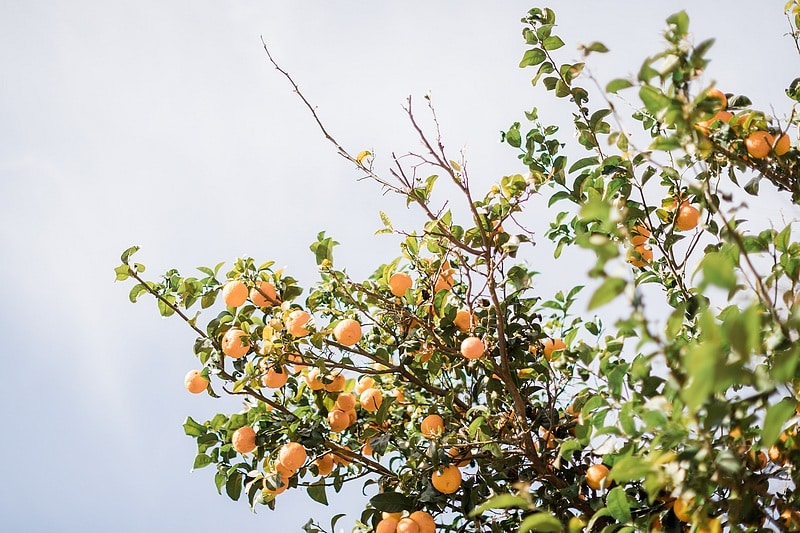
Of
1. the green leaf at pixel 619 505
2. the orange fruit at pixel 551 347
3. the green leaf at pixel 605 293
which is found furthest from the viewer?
the orange fruit at pixel 551 347

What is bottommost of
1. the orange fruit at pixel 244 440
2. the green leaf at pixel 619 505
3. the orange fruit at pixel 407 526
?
the green leaf at pixel 619 505

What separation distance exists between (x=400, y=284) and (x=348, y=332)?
205 millimetres

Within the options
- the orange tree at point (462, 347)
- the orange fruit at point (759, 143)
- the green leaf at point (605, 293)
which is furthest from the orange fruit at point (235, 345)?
the orange fruit at point (759, 143)

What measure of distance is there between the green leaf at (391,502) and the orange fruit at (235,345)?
→ 0.46 meters

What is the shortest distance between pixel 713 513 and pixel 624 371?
1.13 feet

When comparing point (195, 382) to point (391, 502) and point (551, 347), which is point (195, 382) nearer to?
point (391, 502)

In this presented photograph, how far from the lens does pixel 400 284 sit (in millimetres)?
1811

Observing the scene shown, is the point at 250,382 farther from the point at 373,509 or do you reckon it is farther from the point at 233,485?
the point at 373,509

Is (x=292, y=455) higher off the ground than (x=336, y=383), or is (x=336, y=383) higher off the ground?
(x=336, y=383)

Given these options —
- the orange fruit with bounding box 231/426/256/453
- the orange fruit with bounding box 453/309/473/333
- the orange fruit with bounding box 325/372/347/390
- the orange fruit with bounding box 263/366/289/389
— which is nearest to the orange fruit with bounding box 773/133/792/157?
the orange fruit with bounding box 453/309/473/333

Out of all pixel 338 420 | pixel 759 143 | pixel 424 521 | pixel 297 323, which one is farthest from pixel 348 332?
pixel 759 143

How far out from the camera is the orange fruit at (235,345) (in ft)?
5.42

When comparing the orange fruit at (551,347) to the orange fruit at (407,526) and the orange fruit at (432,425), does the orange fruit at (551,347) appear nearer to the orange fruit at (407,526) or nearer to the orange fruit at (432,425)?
the orange fruit at (432,425)

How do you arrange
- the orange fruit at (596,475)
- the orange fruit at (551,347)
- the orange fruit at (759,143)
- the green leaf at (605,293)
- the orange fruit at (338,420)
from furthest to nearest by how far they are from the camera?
the orange fruit at (551,347), the orange fruit at (338,420), the orange fruit at (759,143), the orange fruit at (596,475), the green leaf at (605,293)
